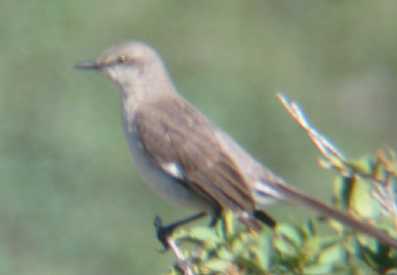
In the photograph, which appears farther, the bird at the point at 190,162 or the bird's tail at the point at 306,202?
the bird at the point at 190,162

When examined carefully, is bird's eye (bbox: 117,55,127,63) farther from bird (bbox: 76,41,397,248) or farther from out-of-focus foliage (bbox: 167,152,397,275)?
out-of-focus foliage (bbox: 167,152,397,275)

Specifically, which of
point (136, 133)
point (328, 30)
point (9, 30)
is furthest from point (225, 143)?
point (328, 30)

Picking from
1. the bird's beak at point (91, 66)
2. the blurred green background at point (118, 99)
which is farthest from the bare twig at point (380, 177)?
the blurred green background at point (118, 99)

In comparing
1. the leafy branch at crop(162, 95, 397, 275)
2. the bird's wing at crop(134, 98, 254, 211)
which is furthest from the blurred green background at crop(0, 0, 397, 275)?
the leafy branch at crop(162, 95, 397, 275)

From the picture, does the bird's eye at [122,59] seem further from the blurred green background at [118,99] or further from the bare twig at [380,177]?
the bare twig at [380,177]

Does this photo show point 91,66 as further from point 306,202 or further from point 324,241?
point 324,241

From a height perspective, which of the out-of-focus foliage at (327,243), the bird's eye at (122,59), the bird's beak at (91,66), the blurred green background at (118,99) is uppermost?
the blurred green background at (118,99)

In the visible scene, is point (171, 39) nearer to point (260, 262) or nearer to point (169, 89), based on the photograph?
point (169, 89)
